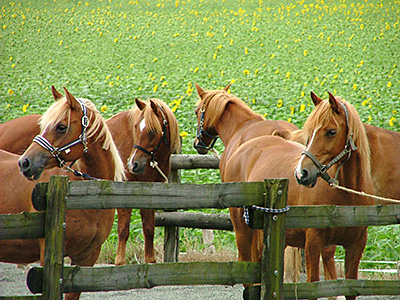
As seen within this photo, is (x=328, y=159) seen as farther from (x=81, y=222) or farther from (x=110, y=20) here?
(x=110, y=20)

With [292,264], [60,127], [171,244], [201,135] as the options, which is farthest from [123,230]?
[60,127]

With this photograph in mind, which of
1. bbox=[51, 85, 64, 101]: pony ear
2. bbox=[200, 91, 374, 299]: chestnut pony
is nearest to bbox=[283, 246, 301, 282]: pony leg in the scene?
bbox=[200, 91, 374, 299]: chestnut pony

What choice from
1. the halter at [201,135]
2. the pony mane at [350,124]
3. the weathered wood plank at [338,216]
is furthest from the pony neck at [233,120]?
the weathered wood plank at [338,216]

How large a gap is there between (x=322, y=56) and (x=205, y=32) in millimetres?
4118

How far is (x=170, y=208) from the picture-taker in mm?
2791

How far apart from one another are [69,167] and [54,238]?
1203mm

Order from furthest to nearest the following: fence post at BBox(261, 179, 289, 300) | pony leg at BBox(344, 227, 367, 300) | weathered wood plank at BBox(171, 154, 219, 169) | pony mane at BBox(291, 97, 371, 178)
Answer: weathered wood plank at BBox(171, 154, 219, 169) → pony leg at BBox(344, 227, 367, 300) → pony mane at BBox(291, 97, 371, 178) → fence post at BBox(261, 179, 289, 300)

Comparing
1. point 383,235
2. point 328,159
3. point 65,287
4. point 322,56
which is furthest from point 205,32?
point 65,287

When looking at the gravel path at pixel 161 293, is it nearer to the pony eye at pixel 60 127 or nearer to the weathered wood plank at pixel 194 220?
the weathered wood plank at pixel 194 220

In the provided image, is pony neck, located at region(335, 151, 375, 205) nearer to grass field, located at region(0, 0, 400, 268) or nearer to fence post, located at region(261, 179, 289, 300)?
fence post, located at region(261, 179, 289, 300)

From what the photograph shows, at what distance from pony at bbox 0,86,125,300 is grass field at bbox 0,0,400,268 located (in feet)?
18.6

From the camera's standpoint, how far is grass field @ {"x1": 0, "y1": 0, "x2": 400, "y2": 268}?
37.4 feet

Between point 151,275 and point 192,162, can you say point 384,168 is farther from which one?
point 151,275

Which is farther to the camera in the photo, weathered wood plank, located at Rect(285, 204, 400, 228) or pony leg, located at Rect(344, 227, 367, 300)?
pony leg, located at Rect(344, 227, 367, 300)
